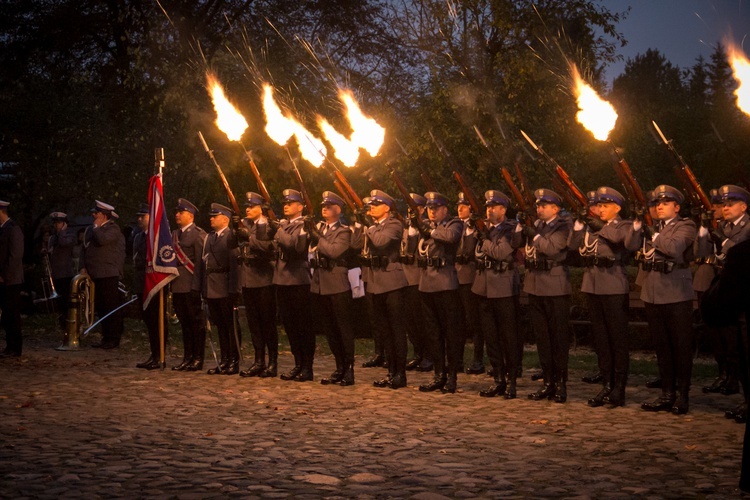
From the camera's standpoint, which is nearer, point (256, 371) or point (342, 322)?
point (342, 322)

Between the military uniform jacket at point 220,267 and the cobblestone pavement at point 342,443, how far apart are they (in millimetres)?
1407

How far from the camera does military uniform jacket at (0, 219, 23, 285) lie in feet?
50.1

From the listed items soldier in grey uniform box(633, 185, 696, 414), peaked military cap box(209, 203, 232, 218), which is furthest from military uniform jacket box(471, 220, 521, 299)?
peaked military cap box(209, 203, 232, 218)

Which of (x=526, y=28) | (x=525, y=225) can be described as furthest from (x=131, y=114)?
(x=525, y=225)

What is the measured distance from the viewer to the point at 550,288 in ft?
37.8

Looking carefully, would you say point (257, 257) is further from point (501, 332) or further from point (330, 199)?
point (501, 332)

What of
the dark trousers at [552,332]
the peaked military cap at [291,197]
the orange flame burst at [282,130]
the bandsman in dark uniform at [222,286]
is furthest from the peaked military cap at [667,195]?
the bandsman in dark uniform at [222,286]

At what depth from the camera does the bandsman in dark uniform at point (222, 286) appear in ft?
45.8

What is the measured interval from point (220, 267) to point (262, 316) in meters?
0.91

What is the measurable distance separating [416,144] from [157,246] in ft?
31.0

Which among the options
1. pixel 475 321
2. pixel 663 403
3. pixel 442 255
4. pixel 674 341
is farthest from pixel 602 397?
pixel 475 321

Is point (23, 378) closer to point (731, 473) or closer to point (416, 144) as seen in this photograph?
point (731, 473)

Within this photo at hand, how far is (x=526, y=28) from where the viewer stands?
2169 centimetres

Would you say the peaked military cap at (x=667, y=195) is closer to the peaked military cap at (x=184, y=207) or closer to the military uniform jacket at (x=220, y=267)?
the military uniform jacket at (x=220, y=267)
